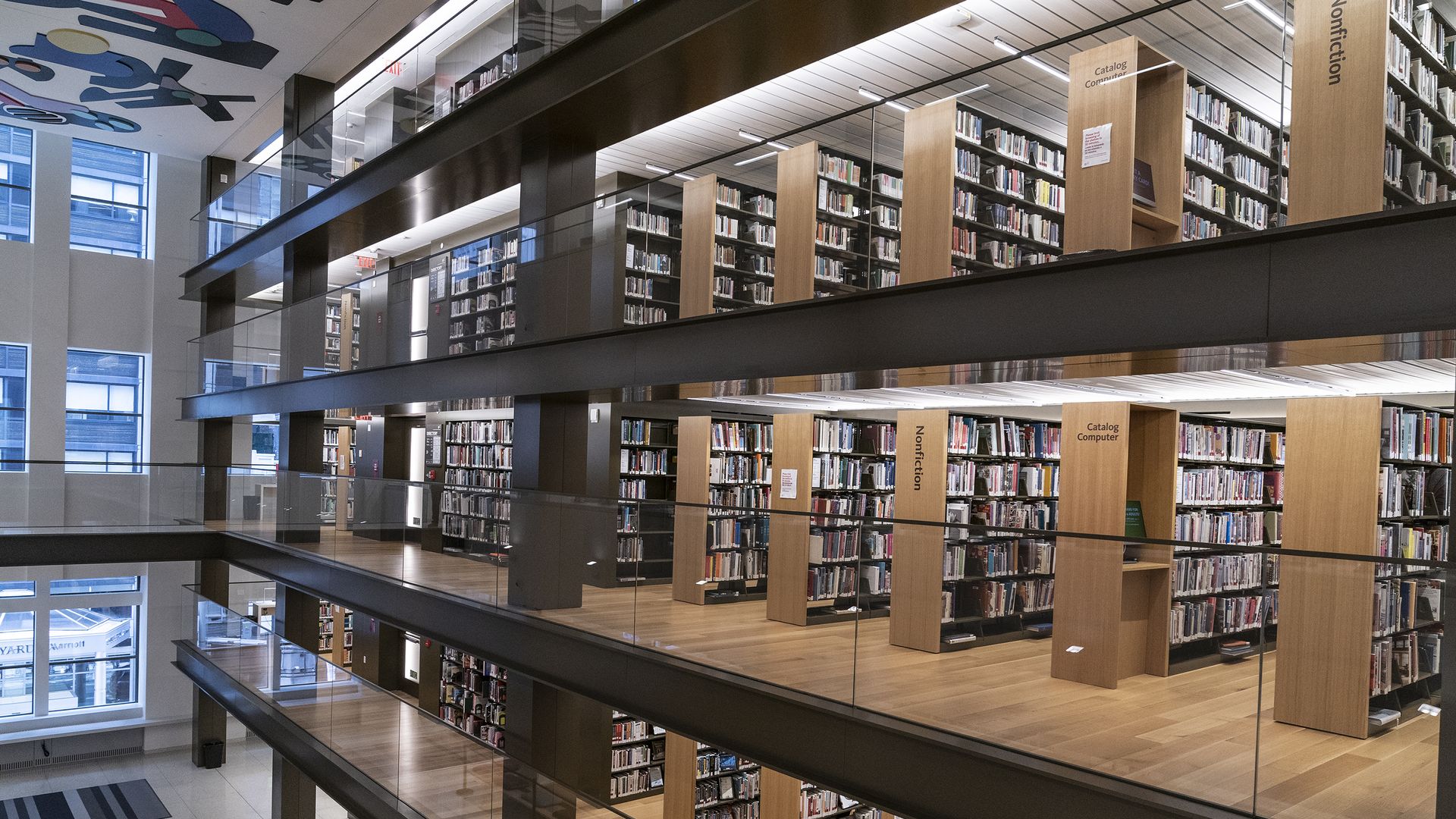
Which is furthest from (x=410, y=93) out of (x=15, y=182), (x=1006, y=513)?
(x=15, y=182)

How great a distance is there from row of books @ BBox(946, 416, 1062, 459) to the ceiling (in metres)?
6.27

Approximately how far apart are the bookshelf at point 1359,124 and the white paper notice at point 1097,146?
821 mm

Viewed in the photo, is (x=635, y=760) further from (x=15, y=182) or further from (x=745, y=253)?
(x=15, y=182)

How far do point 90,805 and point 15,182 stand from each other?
804 centimetres

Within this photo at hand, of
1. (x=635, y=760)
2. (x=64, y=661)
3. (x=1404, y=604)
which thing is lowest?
(x=64, y=661)

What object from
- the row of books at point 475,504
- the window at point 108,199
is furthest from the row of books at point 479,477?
the window at point 108,199

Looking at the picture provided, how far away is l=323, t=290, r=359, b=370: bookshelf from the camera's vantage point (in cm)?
Result: 903

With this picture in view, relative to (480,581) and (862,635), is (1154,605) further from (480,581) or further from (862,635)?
(480,581)

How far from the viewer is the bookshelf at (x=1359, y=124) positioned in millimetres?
3166

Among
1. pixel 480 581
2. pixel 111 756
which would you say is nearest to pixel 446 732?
pixel 480 581

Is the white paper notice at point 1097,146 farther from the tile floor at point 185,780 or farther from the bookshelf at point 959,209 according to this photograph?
the tile floor at point 185,780

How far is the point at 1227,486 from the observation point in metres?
7.30

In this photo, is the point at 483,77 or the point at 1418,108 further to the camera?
the point at 483,77

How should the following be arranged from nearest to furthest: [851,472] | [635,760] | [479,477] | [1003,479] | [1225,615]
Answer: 1. [1225,615]
2. [1003,479]
3. [851,472]
4. [635,760]
5. [479,477]
